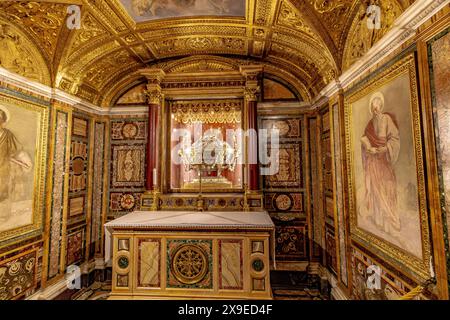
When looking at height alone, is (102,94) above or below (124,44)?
below

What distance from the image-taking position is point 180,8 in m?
3.68

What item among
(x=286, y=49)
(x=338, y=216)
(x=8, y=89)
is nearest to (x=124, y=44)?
(x=8, y=89)

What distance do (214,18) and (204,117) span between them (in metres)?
2.13

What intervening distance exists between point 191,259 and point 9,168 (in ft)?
10.4

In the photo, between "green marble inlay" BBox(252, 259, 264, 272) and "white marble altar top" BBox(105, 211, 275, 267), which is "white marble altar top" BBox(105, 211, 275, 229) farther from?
"green marble inlay" BBox(252, 259, 264, 272)

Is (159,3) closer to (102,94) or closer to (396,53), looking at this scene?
(102,94)

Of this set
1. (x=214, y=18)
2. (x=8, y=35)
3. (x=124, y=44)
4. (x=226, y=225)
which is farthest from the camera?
(x=124, y=44)

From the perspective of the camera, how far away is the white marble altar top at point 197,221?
364cm

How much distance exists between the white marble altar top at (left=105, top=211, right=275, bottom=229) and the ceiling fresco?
11.3 feet

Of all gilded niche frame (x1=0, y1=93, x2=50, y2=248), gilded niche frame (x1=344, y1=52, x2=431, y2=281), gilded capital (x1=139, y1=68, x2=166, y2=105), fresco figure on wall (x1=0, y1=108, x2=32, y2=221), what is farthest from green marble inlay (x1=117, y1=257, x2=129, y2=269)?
gilded niche frame (x1=344, y1=52, x2=431, y2=281)

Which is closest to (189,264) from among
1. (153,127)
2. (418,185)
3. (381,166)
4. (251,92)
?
(153,127)

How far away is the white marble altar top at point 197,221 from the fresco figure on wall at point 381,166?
144 cm

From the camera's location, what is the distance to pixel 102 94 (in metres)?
5.52

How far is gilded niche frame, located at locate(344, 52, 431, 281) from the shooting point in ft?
6.97
